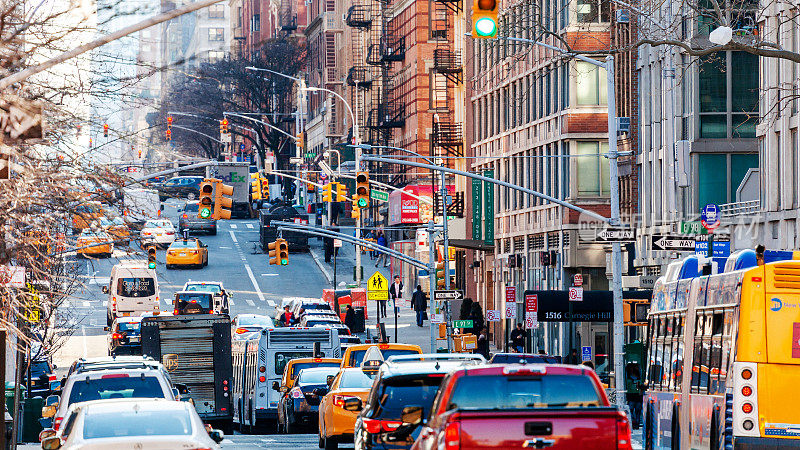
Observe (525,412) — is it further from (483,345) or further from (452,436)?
(483,345)

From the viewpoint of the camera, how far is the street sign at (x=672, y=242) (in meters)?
29.7

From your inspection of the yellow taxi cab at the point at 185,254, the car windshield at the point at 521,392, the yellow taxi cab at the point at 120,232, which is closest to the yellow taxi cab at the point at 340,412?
the yellow taxi cab at the point at 120,232

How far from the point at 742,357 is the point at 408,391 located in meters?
3.81

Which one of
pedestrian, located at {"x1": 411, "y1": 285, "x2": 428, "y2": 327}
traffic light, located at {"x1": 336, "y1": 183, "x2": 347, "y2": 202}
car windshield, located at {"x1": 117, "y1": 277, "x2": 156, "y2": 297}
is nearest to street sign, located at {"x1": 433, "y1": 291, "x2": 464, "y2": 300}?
traffic light, located at {"x1": 336, "y1": 183, "x2": 347, "y2": 202}

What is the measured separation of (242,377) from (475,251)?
34.5 meters

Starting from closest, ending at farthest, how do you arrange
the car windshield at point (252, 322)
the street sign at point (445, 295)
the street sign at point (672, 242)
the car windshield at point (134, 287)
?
the street sign at point (672, 242)
the street sign at point (445, 295)
the car windshield at point (252, 322)
the car windshield at point (134, 287)

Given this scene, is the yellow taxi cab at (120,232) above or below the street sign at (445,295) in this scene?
above

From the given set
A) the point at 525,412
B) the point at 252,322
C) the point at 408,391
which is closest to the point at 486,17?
the point at 408,391

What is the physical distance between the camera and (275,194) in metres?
142

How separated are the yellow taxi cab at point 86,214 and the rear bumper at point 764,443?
928 cm

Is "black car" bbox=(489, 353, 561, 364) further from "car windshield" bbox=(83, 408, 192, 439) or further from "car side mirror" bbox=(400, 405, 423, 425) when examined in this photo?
"car windshield" bbox=(83, 408, 192, 439)

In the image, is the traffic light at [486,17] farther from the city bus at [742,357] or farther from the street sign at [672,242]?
the street sign at [672,242]

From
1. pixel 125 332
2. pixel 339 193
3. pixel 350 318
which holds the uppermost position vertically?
pixel 339 193

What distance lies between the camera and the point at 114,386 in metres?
20.7
